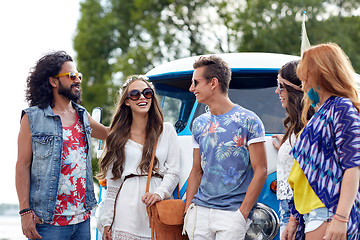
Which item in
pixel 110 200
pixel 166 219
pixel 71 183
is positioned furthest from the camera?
pixel 110 200

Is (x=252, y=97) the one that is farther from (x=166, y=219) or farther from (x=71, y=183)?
(x=71, y=183)

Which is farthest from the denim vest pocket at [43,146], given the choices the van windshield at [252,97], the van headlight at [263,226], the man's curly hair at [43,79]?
the van headlight at [263,226]

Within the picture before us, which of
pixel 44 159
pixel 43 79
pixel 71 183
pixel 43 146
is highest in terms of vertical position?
pixel 43 79

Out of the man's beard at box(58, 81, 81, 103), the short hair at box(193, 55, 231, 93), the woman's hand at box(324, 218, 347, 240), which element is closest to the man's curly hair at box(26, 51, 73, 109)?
the man's beard at box(58, 81, 81, 103)

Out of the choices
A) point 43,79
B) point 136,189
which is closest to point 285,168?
point 136,189

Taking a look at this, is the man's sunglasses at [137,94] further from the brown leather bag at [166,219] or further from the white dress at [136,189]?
the brown leather bag at [166,219]

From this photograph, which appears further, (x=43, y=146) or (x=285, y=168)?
(x=43, y=146)

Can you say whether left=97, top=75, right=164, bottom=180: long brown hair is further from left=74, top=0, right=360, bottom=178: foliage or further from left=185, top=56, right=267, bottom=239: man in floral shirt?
left=74, top=0, right=360, bottom=178: foliage

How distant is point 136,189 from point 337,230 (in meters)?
2.02

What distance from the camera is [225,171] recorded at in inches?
157

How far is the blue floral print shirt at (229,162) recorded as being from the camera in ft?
13.0

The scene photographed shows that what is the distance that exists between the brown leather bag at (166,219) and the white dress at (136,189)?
0.13 meters

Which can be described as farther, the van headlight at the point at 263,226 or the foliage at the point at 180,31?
the foliage at the point at 180,31

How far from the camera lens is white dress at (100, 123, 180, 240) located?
438 cm
